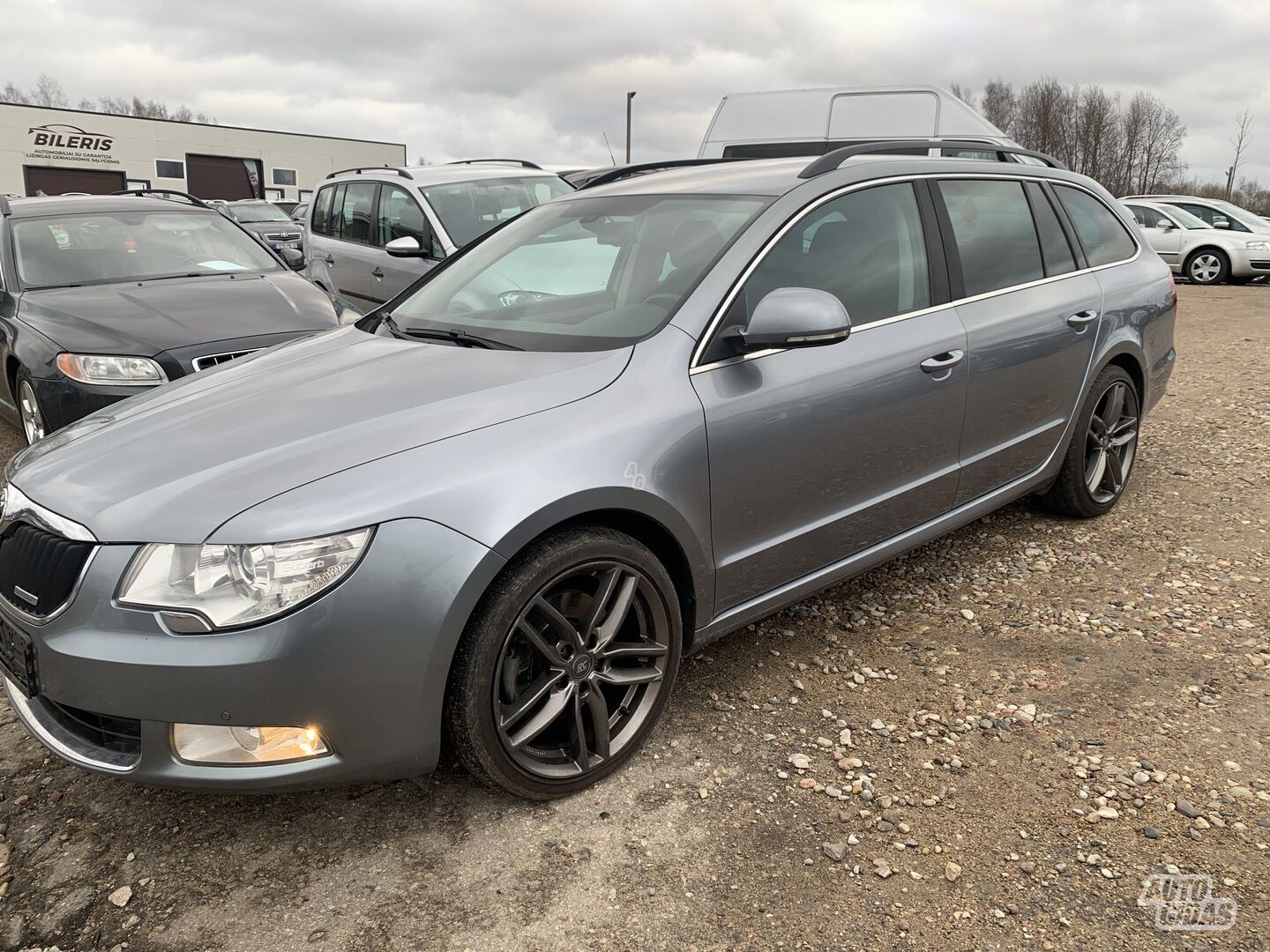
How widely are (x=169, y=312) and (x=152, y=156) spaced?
40543 mm

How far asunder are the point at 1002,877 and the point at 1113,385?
2.86m

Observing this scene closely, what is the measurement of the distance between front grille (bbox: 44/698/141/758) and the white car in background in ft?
60.7

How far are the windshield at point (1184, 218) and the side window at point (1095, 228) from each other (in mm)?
14885

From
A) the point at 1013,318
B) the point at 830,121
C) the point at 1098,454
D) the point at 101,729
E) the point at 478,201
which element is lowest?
the point at 101,729

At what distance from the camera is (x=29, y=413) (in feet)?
17.1

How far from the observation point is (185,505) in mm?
2102

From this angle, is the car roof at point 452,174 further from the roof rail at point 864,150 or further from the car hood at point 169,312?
the roof rail at point 864,150

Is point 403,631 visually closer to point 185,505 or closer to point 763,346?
point 185,505

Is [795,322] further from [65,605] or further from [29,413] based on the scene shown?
[29,413]

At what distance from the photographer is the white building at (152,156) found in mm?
36688

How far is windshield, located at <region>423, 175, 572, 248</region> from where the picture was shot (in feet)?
24.4

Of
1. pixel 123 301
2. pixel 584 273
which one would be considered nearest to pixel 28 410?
pixel 123 301

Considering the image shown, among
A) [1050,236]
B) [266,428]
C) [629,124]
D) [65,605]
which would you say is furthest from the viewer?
[629,124]

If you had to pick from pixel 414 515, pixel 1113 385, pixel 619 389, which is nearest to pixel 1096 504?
pixel 1113 385
